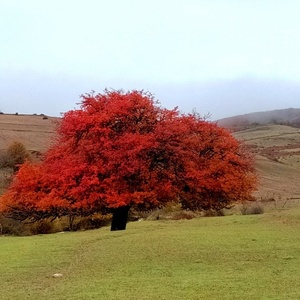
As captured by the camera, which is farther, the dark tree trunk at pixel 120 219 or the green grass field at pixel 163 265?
the dark tree trunk at pixel 120 219

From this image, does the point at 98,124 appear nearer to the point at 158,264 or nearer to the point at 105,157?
the point at 105,157

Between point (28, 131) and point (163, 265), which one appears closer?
point (163, 265)

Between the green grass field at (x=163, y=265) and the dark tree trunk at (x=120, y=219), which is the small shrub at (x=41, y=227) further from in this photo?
the green grass field at (x=163, y=265)

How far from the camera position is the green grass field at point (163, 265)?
14141mm

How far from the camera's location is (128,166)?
31.5 meters

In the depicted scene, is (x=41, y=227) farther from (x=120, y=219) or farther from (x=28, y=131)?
(x=28, y=131)

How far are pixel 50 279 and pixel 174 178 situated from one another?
17.2 m

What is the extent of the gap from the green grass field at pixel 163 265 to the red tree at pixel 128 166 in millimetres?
4710

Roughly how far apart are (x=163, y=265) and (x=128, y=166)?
13861mm

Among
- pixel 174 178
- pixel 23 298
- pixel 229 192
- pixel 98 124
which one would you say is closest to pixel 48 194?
pixel 98 124

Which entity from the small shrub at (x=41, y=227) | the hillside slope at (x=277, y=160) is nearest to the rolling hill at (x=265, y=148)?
the hillside slope at (x=277, y=160)

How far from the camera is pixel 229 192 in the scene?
34250mm

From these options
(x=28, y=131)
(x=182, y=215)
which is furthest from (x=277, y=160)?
(x=182, y=215)

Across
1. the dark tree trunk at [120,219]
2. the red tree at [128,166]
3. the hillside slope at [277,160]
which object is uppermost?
the red tree at [128,166]
